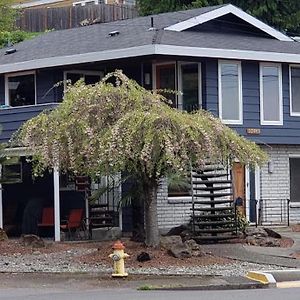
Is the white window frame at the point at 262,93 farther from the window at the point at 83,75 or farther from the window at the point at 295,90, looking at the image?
the window at the point at 83,75

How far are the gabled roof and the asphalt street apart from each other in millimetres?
10666

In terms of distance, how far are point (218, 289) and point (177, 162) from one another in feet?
9.84

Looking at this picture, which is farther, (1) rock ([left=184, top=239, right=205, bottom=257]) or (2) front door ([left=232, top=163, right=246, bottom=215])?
(2) front door ([left=232, top=163, right=246, bottom=215])

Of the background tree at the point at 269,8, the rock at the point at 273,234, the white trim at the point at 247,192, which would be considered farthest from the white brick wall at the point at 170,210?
the background tree at the point at 269,8

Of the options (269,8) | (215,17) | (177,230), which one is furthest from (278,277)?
(269,8)

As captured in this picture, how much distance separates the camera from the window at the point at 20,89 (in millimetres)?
30328

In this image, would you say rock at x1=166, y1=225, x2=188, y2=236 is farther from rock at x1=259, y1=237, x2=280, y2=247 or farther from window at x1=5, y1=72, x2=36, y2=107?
window at x1=5, y1=72, x2=36, y2=107

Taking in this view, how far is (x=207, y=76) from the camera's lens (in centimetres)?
2839

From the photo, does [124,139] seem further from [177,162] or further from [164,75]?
[164,75]

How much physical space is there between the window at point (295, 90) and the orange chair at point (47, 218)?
8280 mm

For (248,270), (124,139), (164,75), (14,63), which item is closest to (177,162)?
(124,139)

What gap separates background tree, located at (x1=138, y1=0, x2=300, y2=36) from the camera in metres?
43.9

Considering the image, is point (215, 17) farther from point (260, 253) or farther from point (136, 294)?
point (136, 294)

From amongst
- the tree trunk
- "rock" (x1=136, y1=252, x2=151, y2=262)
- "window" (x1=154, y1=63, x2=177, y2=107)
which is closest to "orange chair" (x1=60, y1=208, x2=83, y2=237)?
"window" (x1=154, y1=63, x2=177, y2=107)
